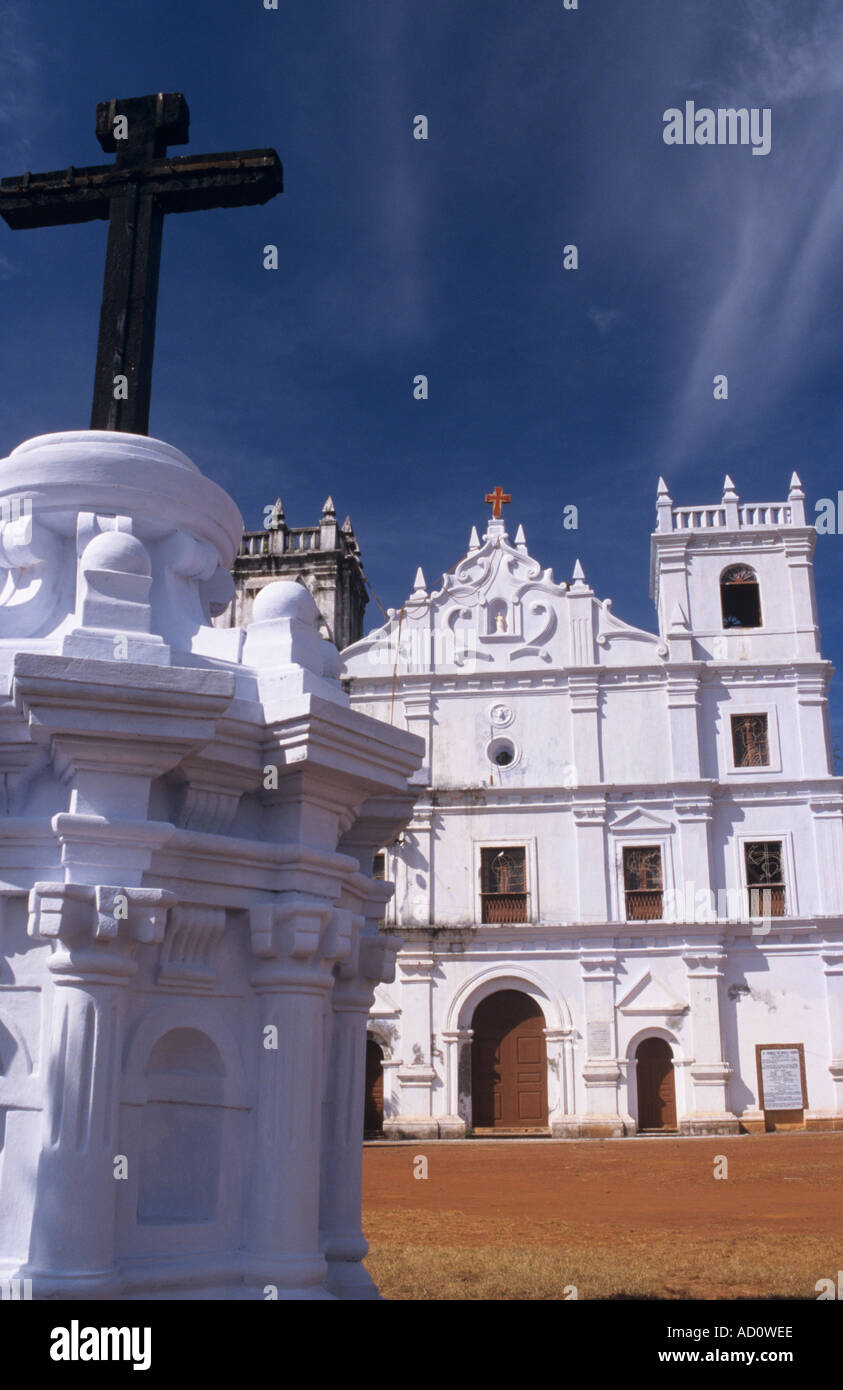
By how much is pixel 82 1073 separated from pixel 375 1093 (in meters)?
21.7

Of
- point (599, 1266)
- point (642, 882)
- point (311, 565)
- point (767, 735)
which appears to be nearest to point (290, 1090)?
point (599, 1266)

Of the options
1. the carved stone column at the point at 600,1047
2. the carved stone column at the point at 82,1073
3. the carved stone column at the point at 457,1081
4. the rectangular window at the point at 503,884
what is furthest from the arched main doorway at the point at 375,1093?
the carved stone column at the point at 82,1073

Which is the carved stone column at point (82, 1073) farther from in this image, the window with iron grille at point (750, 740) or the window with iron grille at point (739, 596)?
the window with iron grille at point (739, 596)

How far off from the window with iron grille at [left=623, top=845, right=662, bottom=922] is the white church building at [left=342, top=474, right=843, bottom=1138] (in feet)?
0.15

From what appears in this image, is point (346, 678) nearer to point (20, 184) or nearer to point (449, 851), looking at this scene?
point (449, 851)

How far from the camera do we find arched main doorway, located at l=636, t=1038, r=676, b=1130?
77.5 ft

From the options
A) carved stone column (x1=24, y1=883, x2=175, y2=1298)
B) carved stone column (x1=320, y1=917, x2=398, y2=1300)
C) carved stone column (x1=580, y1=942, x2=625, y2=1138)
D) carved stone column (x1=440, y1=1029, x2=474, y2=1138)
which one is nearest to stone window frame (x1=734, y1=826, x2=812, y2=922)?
carved stone column (x1=580, y1=942, x2=625, y2=1138)

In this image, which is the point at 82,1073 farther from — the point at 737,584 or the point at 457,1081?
the point at 737,584

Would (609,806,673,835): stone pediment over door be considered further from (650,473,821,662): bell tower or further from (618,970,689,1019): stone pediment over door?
(650,473,821,662): bell tower

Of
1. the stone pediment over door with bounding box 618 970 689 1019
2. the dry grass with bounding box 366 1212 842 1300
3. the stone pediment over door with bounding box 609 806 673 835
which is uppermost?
the stone pediment over door with bounding box 609 806 673 835

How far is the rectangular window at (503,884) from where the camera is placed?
25375mm

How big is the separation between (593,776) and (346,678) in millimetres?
5769

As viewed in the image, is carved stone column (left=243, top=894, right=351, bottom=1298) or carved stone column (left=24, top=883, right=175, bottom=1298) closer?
carved stone column (left=24, top=883, right=175, bottom=1298)

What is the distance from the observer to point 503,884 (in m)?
25.6
